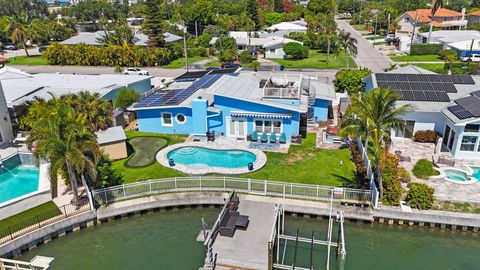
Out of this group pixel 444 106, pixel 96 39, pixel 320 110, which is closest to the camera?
pixel 444 106

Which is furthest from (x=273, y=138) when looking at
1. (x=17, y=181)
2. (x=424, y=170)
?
(x=17, y=181)

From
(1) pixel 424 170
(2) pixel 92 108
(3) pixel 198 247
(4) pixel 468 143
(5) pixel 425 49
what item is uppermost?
(2) pixel 92 108

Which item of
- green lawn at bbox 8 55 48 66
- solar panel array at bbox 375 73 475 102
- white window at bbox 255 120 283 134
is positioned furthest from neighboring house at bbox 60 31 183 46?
solar panel array at bbox 375 73 475 102

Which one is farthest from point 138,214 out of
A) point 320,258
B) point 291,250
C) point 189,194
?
point 320,258

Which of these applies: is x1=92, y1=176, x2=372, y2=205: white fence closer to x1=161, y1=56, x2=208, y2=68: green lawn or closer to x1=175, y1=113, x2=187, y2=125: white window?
x1=175, y1=113, x2=187, y2=125: white window

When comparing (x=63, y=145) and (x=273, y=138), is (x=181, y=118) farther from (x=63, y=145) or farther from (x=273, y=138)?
(x=63, y=145)

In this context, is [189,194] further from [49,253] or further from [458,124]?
[458,124]
